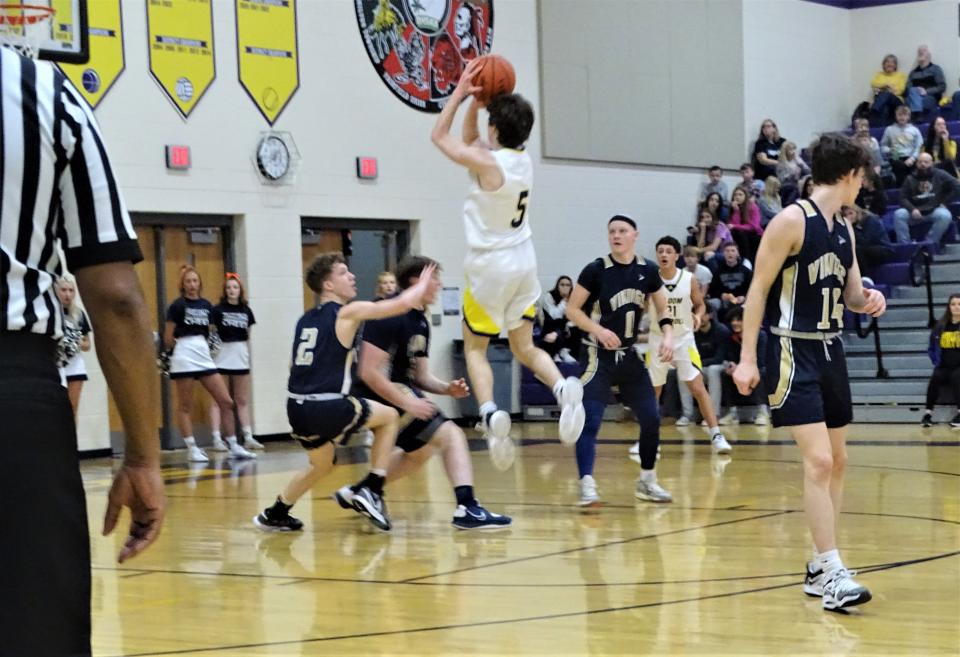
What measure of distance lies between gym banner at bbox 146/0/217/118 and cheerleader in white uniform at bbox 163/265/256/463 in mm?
1956

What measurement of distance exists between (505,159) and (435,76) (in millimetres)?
9858

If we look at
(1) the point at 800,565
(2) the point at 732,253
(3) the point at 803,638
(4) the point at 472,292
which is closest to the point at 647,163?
(2) the point at 732,253

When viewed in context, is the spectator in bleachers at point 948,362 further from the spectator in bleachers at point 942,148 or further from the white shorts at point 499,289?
the white shorts at point 499,289

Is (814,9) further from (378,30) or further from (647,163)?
(378,30)

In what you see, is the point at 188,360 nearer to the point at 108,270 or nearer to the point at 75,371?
the point at 75,371

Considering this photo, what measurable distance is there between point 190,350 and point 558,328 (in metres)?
4.97

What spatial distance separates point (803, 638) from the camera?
459cm

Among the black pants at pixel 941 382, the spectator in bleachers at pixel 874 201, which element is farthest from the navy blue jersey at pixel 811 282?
the spectator in bleachers at pixel 874 201

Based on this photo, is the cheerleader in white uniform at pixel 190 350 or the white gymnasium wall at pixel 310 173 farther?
the white gymnasium wall at pixel 310 173

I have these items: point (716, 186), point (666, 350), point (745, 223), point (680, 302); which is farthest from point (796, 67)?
point (666, 350)

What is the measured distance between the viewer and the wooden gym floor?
15.5 feet

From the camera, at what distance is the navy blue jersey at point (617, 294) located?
832cm

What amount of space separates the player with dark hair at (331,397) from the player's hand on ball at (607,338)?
1332 mm

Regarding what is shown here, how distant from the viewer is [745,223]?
17.7 meters
